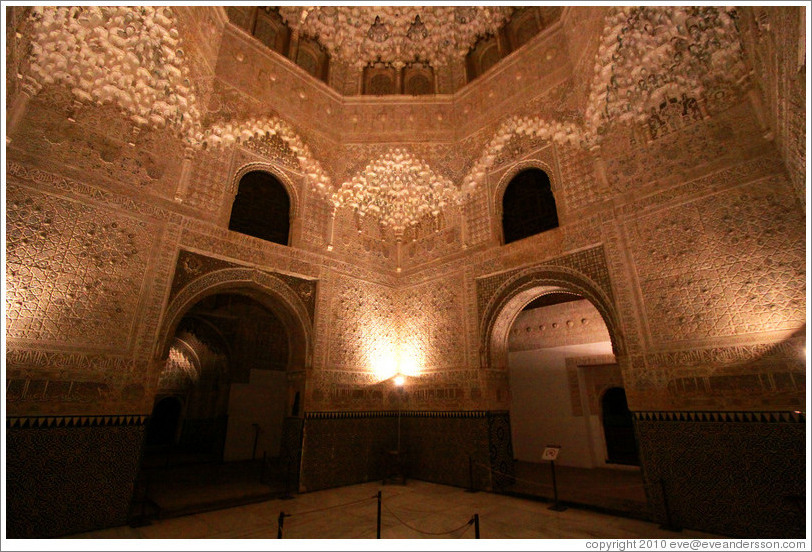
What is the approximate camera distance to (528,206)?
6.24 meters

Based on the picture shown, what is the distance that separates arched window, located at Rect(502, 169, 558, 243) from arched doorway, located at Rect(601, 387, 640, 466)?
12.5 feet

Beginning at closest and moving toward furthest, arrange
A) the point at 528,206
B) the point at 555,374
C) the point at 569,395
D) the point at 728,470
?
1. the point at 728,470
2. the point at 528,206
3. the point at 569,395
4. the point at 555,374

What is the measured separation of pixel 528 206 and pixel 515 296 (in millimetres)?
1465

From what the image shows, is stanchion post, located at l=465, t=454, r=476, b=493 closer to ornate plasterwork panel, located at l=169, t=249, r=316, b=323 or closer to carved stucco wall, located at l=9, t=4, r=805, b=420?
carved stucco wall, located at l=9, t=4, r=805, b=420

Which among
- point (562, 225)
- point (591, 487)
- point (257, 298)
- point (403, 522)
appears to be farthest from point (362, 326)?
point (591, 487)

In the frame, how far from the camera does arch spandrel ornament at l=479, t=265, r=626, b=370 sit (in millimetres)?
5184

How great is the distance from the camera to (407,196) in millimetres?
7555

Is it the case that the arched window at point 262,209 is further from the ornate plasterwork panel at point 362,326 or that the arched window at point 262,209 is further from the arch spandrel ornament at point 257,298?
the ornate plasterwork panel at point 362,326

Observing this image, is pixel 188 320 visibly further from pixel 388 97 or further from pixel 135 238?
pixel 388 97

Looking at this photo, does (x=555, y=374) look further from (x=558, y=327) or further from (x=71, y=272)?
(x=71, y=272)

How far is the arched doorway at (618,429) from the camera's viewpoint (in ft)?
24.0

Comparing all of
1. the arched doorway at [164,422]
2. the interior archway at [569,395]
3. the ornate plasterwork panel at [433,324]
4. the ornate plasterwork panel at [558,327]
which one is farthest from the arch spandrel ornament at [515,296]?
the arched doorway at [164,422]

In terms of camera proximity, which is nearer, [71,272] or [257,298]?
[71,272]

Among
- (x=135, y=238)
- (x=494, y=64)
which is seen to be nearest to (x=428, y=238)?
(x=494, y=64)
